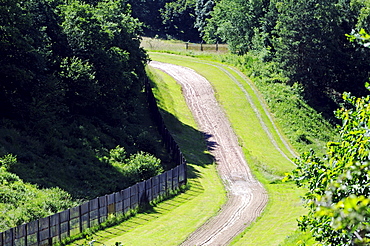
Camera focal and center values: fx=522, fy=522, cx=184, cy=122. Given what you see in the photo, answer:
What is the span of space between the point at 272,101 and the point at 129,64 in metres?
26.2

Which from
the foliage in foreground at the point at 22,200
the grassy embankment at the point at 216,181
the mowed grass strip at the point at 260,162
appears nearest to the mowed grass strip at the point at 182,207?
the grassy embankment at the point at 216,181

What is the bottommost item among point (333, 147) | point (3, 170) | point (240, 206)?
point (240, 206)

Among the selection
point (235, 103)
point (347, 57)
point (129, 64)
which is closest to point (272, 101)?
point (235, 103)

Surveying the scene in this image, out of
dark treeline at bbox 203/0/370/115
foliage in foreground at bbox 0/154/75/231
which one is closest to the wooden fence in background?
foliage in foreground at bbox 0/154/75/231

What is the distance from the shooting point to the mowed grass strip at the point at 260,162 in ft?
128

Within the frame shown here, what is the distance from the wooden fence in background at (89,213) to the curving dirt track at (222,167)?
19.0ft

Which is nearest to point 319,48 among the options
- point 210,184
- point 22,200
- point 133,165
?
point 210,184

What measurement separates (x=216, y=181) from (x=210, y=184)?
58.6 inches

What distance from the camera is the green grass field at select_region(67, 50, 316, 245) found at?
124ft

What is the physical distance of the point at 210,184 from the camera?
52.7 m

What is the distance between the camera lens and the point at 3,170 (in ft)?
130

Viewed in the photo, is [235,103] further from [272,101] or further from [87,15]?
[87,15]

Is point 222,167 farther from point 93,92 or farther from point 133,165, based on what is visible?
point 93,92

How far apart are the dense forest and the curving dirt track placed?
300 inches
